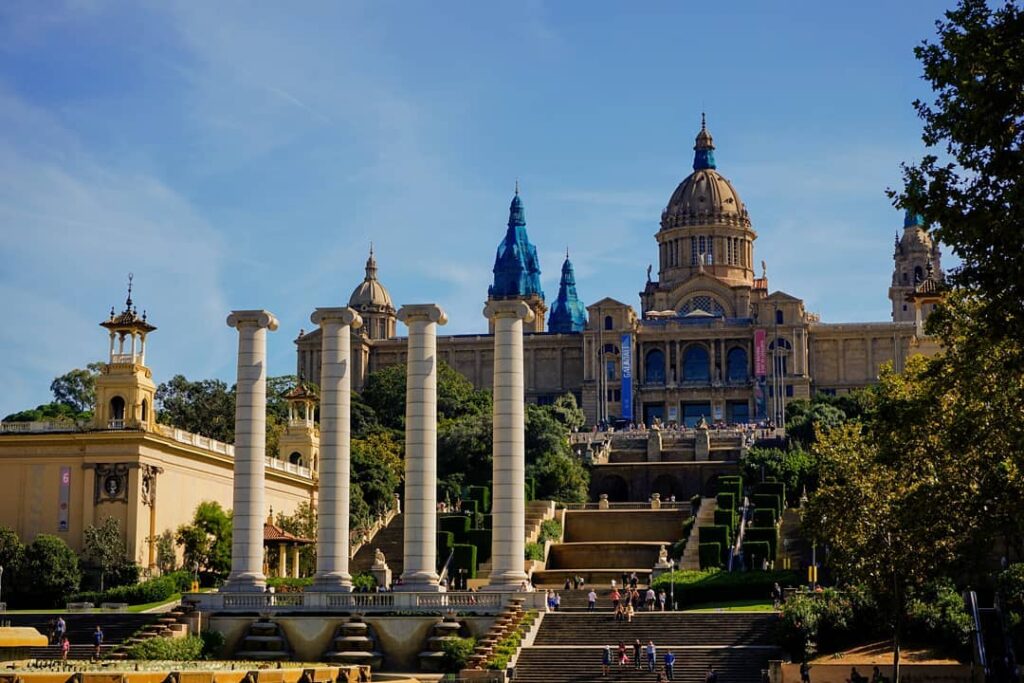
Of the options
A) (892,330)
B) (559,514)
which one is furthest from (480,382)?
(559,514)

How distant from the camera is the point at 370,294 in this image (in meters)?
186

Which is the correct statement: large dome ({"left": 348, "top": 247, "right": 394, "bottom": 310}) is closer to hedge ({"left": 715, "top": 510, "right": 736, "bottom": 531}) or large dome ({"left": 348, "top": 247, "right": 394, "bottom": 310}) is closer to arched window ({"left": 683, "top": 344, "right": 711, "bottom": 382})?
arched window ({"left": 683, "top": 344, "right": 711, "bottom": 382})

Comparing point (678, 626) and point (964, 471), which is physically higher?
point (964, 471)

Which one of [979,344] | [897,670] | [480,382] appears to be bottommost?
[897,670]

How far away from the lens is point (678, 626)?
57844 millimetres

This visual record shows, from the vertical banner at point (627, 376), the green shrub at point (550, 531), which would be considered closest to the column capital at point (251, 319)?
the green shrub at point (550, 531)

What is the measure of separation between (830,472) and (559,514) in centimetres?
4181

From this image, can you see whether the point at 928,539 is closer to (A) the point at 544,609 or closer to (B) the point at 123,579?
(A) the point at 544,609

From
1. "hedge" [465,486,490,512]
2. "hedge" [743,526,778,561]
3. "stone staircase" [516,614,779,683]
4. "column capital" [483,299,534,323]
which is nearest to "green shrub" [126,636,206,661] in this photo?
"stone staircase" [516,614,779,683]

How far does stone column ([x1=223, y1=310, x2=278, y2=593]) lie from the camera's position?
205 ft

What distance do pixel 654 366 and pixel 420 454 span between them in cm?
11034

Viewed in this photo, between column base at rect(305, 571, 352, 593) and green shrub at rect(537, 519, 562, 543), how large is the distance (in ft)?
96.2

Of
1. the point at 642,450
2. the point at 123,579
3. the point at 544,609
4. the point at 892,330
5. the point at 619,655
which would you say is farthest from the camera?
the point at 892,330

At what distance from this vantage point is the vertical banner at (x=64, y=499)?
251 feet
